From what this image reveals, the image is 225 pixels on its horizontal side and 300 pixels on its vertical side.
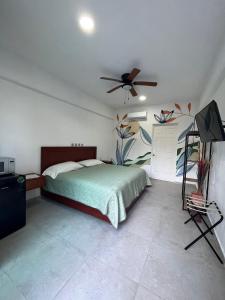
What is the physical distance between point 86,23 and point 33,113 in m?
1.93

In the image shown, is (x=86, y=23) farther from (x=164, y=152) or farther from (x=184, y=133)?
(x=164, y=152)

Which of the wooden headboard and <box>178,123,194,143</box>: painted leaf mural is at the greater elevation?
<box>178,123,194,143</box>: painted leaf mural

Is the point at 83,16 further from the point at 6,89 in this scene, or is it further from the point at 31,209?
the point at 31,209

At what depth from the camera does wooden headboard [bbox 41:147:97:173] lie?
3.06 m

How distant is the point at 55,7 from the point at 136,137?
4302mm

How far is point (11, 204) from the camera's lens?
186 cm

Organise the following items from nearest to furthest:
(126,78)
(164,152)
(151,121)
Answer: (126,78) → (164,152) → (151,121)

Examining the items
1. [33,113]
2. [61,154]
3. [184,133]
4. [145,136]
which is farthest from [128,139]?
[33,113]

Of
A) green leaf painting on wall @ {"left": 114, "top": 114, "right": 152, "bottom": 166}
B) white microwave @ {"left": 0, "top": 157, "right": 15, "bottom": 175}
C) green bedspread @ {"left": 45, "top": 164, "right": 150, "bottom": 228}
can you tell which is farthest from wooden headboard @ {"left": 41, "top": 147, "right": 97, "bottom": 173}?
green leaf painting on wall @ {"left": 114, "top": 114, "right": 152, "bottom": 166}

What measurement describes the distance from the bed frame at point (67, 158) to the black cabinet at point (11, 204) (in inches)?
32.2

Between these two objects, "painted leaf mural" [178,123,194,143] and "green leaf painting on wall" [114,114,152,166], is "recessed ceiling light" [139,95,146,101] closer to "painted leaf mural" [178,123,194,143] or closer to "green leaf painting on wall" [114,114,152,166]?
"green leaf painting on wall" [114,114,152,166]

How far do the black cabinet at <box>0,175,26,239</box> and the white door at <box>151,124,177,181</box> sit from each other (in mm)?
4253

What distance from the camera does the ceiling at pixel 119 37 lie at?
1.51 m

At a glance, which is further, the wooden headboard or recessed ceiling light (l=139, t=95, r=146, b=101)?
recessed ceiling light (l=139, t=95, r=146, b=101)
